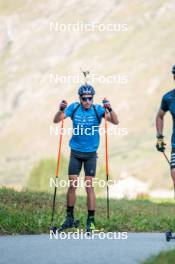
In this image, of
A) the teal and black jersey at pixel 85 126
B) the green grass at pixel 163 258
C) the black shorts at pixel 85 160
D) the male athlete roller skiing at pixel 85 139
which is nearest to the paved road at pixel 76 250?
the green grass at pixel 163 258

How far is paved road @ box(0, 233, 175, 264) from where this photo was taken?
34.1 feet

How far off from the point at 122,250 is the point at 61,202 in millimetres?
10809

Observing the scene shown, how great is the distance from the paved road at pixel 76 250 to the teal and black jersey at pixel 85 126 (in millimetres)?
1621

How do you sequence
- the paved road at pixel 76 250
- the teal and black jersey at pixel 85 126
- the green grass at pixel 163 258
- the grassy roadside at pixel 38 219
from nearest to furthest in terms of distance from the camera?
the green grass at pixel 163 258 < the paved road at pixel 76 250 < the teal and black jersey at pixel 85 126 < the grassy roadside at pixel 38 219

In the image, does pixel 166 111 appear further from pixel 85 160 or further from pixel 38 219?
pixel 38 219

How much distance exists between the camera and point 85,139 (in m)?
14.8

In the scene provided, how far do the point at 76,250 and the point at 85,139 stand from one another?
3453mm

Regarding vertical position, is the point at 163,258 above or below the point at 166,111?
below

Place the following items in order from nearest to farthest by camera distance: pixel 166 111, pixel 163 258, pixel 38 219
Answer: pixel 163 258, pixel 166 111, pixel 38 219

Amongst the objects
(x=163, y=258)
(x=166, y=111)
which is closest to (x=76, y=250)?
(x=163, y=258)

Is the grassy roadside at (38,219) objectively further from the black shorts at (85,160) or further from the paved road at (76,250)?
the black shorts at (85,160)

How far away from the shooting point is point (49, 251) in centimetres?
1155

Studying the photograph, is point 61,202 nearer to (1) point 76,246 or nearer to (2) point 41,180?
(1) point 76,246

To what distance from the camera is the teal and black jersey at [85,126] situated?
14688mm
